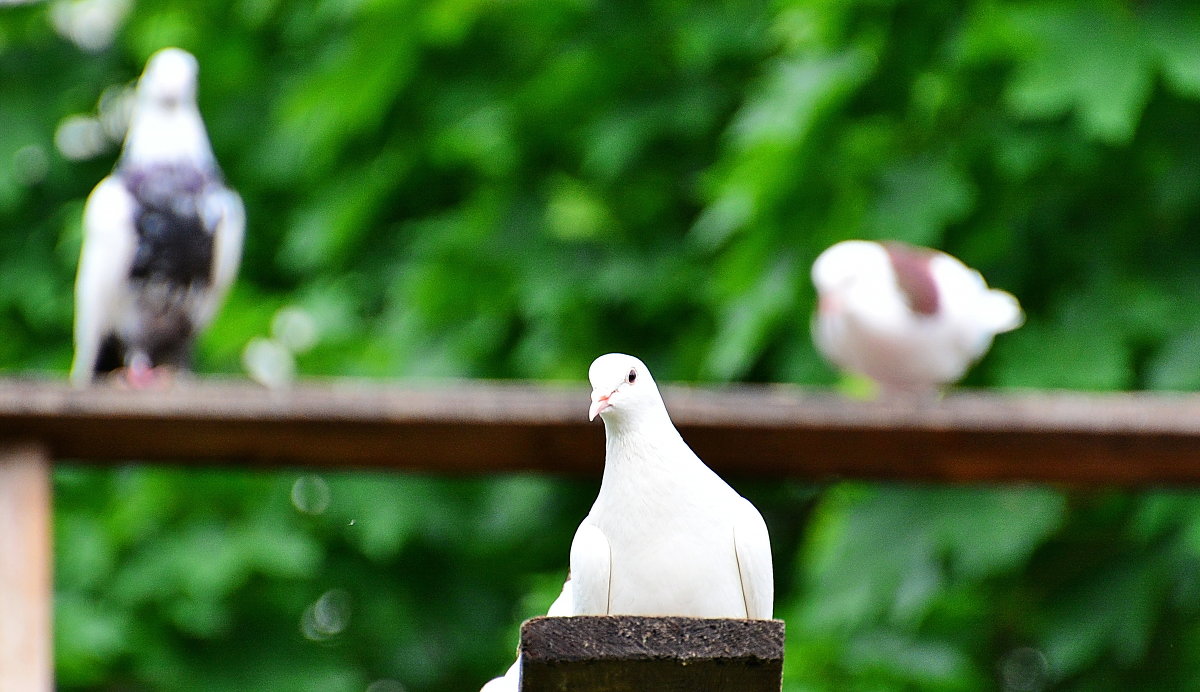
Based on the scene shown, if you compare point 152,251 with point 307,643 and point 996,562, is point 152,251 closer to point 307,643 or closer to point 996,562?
point 307,643

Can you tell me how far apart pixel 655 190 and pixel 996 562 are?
2606mm

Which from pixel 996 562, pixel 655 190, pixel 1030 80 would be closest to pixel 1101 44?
pixel 1030 80

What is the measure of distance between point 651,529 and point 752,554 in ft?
0.45

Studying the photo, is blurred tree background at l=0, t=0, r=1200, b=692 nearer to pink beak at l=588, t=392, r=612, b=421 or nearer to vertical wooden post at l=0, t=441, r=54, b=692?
vertical wooden post at l=0, t=441, r=54, b=692

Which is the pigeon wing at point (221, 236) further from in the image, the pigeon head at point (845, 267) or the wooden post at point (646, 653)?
the wooden post at point (646, 653)

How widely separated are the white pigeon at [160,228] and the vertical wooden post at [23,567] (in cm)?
217

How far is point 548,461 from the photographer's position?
4.49 meters

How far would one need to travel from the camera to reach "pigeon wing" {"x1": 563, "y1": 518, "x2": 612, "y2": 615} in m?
1.81

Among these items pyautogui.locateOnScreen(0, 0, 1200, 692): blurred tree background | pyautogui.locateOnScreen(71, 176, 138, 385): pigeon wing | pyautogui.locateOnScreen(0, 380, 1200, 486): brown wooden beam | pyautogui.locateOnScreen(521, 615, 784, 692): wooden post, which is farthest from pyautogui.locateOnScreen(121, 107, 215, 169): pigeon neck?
pyautogui.locateOnScreen(521, 615, 784, 692): wooden post

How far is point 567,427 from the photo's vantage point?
412 centimetres

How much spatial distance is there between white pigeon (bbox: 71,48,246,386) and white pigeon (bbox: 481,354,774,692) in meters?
4.79

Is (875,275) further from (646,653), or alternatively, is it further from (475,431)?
(646,653)

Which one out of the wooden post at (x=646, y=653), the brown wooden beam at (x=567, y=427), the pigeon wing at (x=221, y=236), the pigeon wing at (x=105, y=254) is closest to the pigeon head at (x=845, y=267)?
the brown wooden beam at (x=567, y=427)

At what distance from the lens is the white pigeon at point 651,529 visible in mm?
1827
